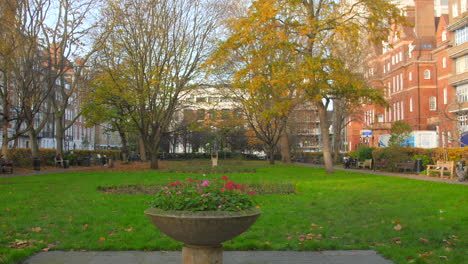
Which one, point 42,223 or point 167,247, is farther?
point 42,223

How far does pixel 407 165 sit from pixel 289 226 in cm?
2101

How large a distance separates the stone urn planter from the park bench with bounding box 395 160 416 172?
24.4 metres

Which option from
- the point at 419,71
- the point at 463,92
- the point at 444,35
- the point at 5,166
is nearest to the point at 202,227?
the point at 5,166

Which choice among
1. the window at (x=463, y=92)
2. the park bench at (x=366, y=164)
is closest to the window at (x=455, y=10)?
the window at (x=463, y=92)

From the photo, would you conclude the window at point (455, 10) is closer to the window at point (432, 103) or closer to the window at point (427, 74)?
the window at point (427, 74)

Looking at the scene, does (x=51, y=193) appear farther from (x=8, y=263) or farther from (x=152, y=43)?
(x=152, y=43)

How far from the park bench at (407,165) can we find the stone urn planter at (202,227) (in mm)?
24385

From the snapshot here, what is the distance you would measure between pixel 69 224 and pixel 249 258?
165 inches

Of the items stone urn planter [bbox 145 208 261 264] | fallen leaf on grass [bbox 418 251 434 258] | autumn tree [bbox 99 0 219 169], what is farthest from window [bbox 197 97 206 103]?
stone urn planter [bbox 145 208 261 264]

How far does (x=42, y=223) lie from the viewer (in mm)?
9016

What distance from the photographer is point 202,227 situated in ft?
15.7

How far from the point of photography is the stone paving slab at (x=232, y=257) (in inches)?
248

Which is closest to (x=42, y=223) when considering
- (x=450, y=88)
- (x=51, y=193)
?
(x=51, y=193)

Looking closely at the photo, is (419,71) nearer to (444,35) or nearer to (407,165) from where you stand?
(444,35)
